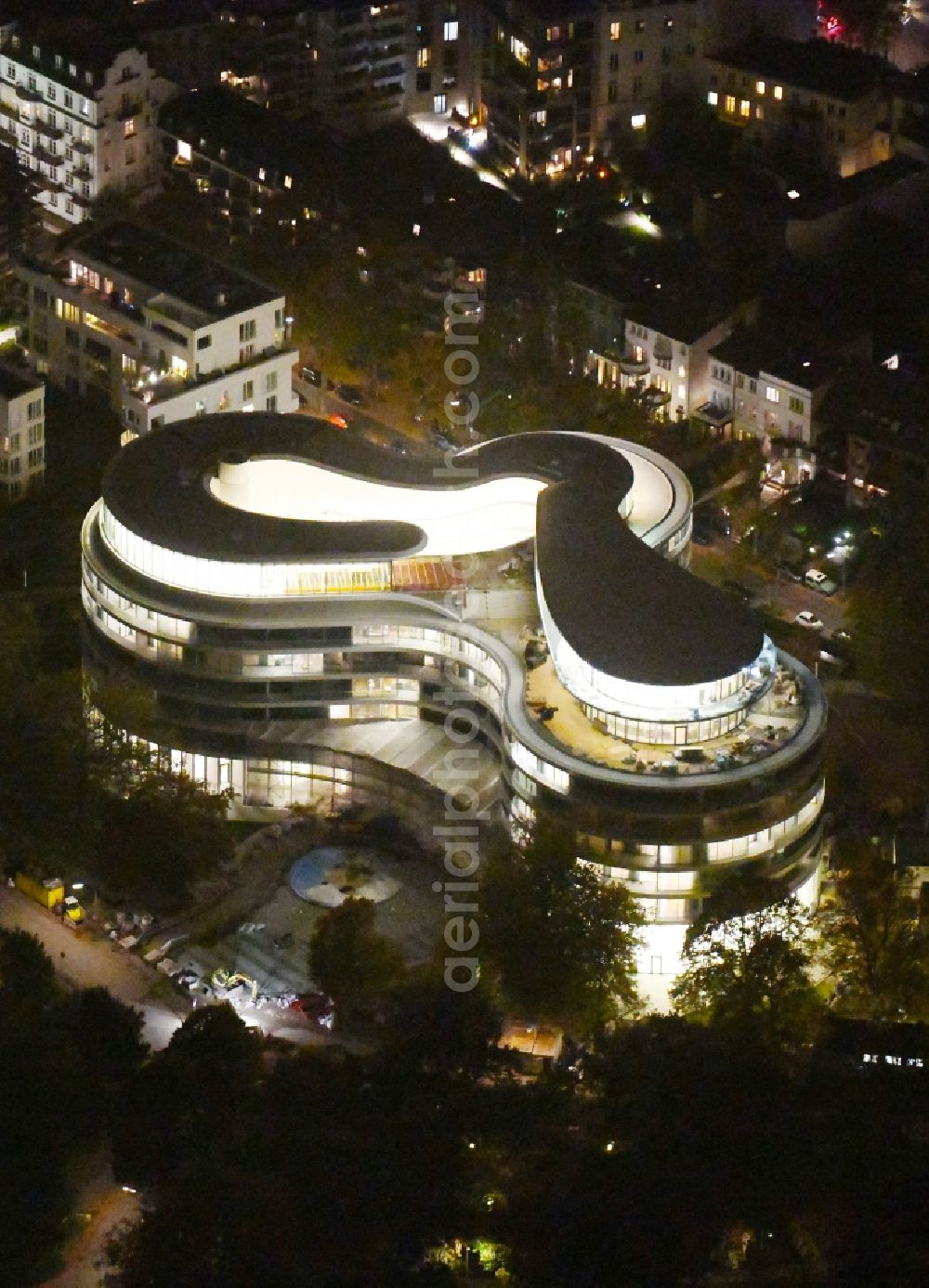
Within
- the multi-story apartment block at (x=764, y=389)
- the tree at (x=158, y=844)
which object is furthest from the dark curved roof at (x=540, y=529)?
the multi-story apartment block at (x=764, y=389)

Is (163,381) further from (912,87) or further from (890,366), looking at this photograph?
(912,87)

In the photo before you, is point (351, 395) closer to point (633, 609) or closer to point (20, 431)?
point (20, 431)

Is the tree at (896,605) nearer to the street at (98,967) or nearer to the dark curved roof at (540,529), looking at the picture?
the dark curved roof at (540,529)

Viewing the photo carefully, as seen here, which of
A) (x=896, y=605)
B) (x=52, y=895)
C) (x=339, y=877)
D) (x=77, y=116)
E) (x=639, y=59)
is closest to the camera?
(x=52, y=895)

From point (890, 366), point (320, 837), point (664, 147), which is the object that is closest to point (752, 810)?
point (320, 837)

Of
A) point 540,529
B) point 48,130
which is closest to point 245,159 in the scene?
point 48,130

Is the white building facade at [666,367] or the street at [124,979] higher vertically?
the white building facade at [666,367]
